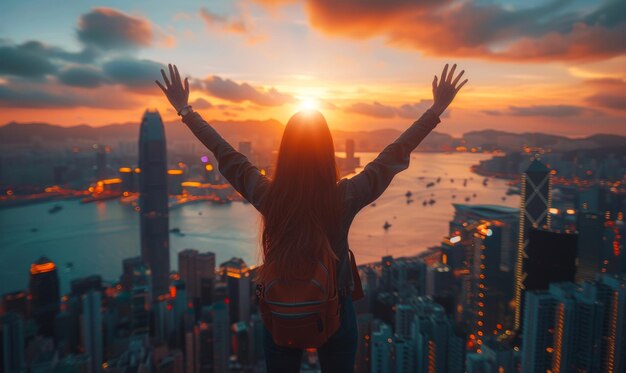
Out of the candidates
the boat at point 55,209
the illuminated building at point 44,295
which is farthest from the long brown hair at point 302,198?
the boat at point 55,209

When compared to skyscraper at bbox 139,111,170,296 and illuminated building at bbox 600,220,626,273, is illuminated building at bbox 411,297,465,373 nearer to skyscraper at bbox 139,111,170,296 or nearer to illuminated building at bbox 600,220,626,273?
illuminated building at bbox 600,220,626,273

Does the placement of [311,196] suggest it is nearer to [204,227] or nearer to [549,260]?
[549,260]

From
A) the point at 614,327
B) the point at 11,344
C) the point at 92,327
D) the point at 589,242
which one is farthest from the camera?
the point at 589,242

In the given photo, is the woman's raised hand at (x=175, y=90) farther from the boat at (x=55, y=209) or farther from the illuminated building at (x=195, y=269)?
the boat at (x=55, y=209)

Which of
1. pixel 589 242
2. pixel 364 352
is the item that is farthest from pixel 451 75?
pixel 589 242

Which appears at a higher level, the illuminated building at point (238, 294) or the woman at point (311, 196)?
the woman at point (311, 196)

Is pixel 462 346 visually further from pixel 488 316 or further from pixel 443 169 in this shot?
pixel 443 169

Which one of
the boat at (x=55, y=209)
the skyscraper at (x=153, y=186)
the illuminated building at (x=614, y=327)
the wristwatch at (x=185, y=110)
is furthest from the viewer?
the skyscraper at (x=153, y=186)
